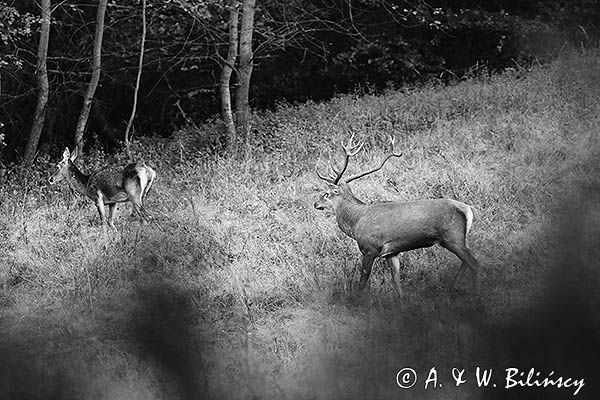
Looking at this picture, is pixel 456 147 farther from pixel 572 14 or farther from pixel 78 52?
pixel 78 52

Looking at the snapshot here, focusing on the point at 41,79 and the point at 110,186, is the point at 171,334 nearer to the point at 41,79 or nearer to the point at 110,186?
the point at 110,186

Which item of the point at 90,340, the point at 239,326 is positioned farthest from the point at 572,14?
the point at 90,340

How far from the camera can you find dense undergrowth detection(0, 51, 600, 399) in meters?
2.26

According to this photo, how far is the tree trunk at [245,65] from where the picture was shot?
47.1 feet

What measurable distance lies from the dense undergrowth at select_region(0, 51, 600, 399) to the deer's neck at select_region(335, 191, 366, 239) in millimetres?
399

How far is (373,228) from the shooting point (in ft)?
24.3

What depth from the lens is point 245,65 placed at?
1479 cm

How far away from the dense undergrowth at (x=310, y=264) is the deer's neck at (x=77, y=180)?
31 cm

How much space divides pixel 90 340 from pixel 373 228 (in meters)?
2.57

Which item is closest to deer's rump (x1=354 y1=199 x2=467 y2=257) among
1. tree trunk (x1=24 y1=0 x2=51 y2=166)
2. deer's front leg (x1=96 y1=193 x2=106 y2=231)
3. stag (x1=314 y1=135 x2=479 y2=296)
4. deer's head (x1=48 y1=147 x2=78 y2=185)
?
stag (x1=314 y1=135 x2=479 y2=296)

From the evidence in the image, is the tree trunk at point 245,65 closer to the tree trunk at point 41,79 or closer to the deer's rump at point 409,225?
the tree trunk at point 41,79

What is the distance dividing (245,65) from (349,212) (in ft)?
24.2

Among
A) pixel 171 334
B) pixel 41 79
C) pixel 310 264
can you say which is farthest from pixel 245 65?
pixel 171 334

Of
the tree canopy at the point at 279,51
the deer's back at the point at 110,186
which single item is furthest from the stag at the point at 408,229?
Answer: the tree canopy at the point at 279,51
